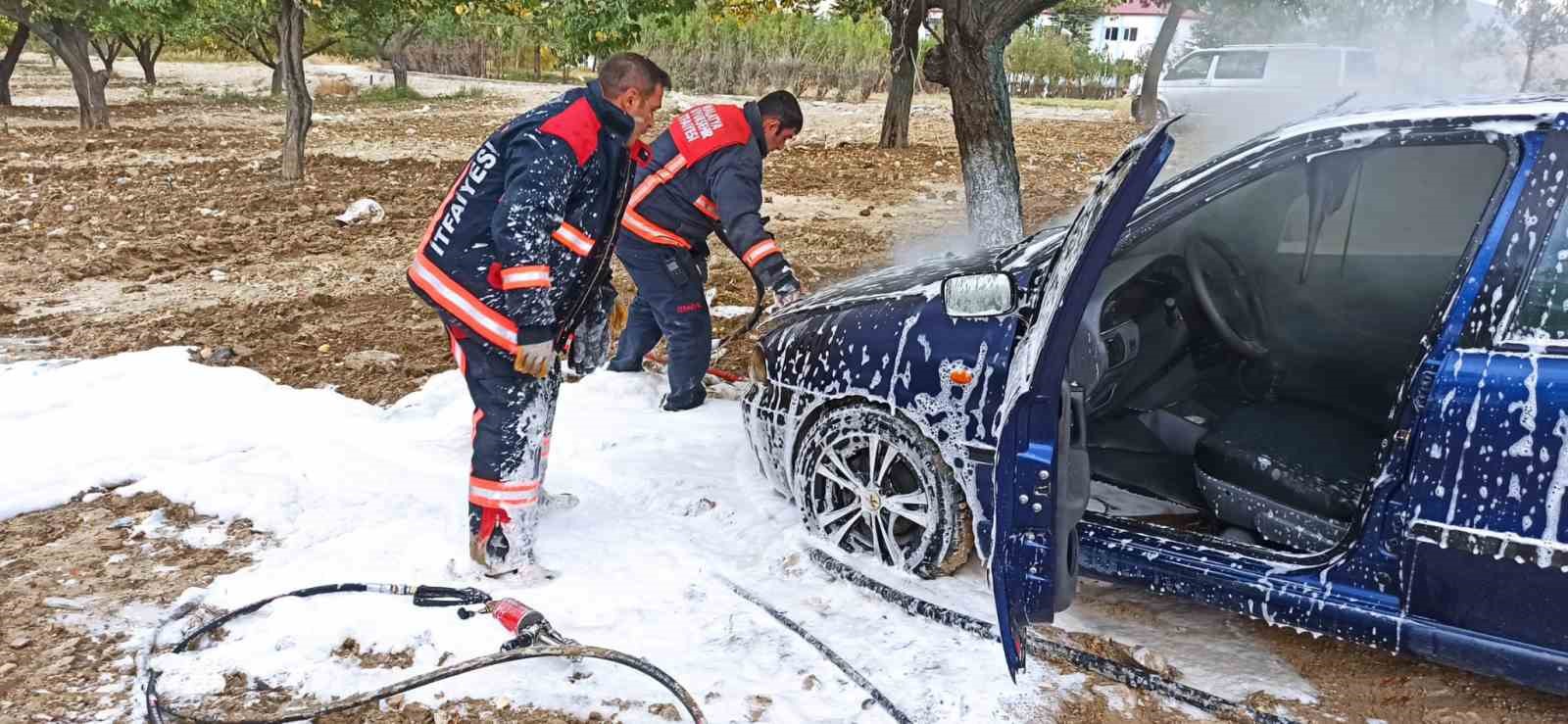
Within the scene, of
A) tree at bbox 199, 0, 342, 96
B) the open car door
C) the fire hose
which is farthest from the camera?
tree at bbox 199, 0, 342, 96

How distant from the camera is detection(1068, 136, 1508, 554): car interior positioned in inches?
132

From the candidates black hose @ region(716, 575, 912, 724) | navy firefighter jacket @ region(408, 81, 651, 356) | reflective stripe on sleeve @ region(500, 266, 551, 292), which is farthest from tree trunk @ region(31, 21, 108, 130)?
black hose @ region(716, 575, 912, 724)

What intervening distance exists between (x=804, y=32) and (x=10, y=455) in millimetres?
26087

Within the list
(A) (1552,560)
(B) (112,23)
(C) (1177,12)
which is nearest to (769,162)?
(C) (1177,12)

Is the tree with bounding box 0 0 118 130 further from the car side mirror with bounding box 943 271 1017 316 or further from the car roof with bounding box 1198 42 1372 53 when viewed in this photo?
the car side mirror with bounding box 943 271 1017 316

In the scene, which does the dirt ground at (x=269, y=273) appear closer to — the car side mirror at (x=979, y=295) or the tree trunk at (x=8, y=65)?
the car side mirror at (x=979, y=295)

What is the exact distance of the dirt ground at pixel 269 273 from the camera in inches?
119

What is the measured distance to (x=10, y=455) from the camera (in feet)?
15.1

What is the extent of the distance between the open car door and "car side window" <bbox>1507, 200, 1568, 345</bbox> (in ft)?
2.94

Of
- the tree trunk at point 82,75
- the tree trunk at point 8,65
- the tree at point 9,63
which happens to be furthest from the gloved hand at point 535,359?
the tree trunk at point 8,65

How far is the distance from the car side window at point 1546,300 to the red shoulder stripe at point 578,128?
2469 millimetres

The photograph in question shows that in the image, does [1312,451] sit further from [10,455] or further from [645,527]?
[10,455]

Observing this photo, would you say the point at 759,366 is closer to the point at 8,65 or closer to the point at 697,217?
the point at 697,217

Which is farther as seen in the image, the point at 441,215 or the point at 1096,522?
the point at 441,215
